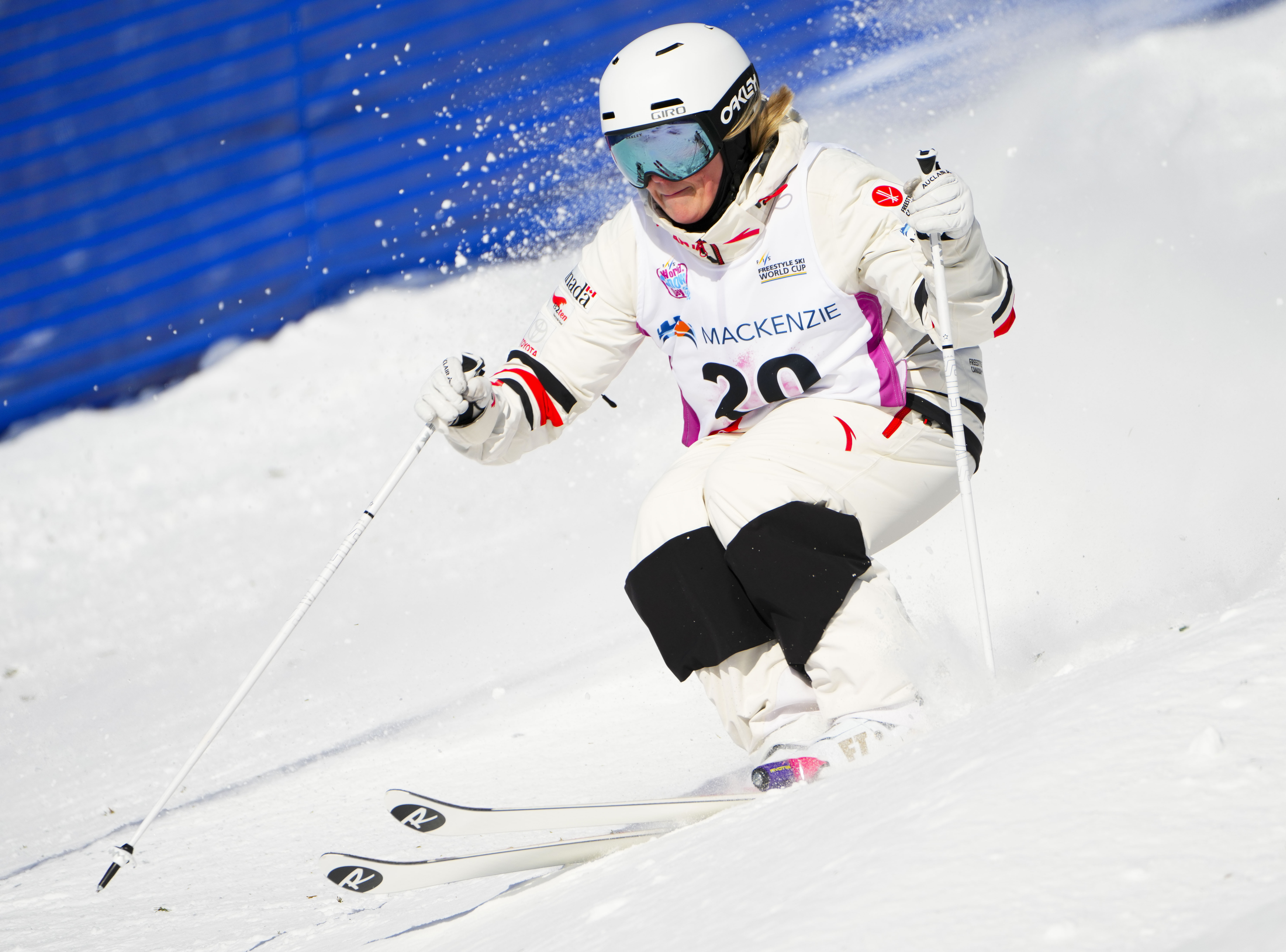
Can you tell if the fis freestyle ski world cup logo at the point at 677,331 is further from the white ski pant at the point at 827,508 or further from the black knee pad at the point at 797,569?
the black knee pad at the point at 797,569

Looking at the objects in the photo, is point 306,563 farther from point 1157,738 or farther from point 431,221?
point 1157,738

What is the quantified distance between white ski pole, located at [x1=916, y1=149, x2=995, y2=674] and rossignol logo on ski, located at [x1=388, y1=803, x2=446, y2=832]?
3.48 ft

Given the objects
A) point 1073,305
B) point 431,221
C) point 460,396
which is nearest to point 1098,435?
point 1073,305

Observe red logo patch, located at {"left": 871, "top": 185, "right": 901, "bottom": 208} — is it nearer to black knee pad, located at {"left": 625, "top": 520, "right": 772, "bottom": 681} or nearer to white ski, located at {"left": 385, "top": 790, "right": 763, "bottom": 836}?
black knee pad, located at {"left": 625, "top": 520, "right": 772, "bottom": 681}

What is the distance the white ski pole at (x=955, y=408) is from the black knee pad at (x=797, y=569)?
21 cm

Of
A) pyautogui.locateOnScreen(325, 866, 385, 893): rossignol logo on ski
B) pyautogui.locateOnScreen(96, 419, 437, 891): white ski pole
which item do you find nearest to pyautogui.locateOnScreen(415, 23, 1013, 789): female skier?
pyautogui.locateOnScreen(96, 419, 437, 891): white ski pole

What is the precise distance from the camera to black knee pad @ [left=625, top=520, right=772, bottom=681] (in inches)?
92.7

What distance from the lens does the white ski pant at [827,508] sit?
2273mm

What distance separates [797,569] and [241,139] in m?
4.06

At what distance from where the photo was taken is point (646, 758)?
3141 mm

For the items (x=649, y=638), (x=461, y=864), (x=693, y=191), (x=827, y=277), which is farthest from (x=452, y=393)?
(x=649, y=638)

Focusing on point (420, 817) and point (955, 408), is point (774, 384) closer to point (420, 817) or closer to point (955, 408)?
point (955, 408)

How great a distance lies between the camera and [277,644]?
2.66 m

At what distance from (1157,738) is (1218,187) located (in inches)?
183
